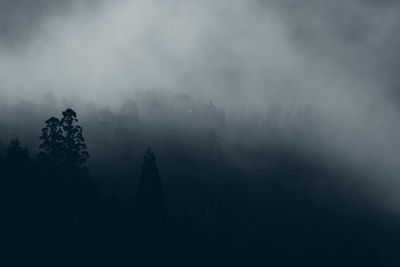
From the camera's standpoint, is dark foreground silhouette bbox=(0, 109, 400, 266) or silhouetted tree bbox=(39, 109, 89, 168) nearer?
dark foreground silhouette bbox=(0, 109, 400, 266)

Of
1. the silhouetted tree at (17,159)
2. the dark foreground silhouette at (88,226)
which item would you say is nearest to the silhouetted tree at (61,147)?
the dark foreground silhouette at (88,226)

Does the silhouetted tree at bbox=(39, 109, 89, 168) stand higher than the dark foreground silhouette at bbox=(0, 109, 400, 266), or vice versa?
the silhouetted tree at bbox=(39, 109, 89, 168)

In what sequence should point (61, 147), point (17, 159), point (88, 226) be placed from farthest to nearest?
point (61, 147)
point (17, 159)
point (88, 226)

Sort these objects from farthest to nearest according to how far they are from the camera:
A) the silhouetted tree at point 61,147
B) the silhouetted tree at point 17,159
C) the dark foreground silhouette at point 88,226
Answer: the silhouetted tree at point 61,147, the silhouetted tree at point 17,159, the dark foreground silhouette at point 88,226

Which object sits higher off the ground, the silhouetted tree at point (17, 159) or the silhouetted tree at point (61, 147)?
the silhouetted tree at point (61, 147)

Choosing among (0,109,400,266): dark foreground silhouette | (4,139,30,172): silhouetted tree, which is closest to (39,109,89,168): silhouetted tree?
(0,109,400,266): dark foreground silhouette

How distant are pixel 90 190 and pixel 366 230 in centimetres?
11468

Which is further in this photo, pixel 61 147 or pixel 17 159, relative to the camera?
pixel 61 147

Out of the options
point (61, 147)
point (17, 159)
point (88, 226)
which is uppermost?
point (61, 147)

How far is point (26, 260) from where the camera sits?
79188mm

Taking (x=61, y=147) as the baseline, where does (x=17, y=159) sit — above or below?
below

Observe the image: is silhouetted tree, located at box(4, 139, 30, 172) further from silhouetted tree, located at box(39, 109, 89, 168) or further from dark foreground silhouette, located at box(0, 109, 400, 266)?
silhouetted tree, located at box(39, 109, 89, 168)

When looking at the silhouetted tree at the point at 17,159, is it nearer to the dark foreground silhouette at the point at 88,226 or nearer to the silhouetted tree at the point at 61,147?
the dark foreground silhouette at the point at 88,226

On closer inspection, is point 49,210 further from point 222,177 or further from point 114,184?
point 222,177
